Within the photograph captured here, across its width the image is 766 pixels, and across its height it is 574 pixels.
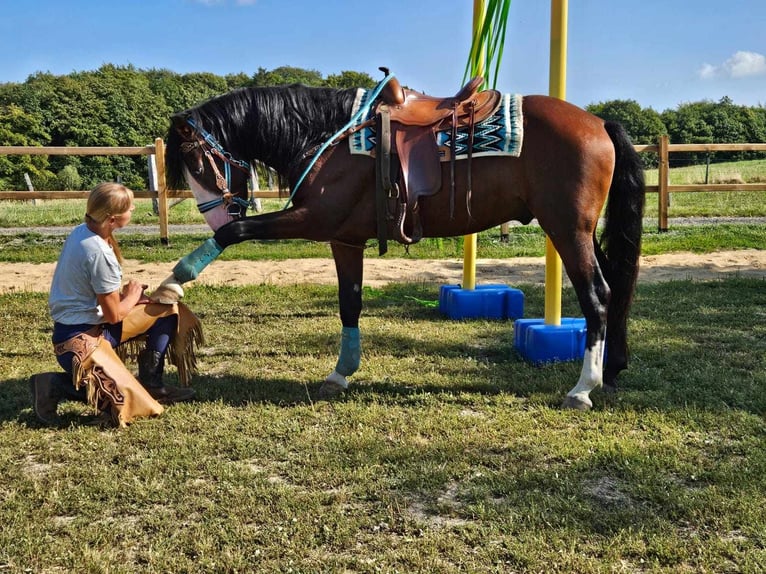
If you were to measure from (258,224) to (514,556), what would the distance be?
7.84ft

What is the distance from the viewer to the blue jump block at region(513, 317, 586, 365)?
4.70 metres

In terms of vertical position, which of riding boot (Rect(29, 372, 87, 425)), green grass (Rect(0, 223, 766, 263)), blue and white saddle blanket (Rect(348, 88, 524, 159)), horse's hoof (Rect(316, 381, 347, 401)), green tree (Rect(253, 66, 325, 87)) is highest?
green tree (Rect(253, 66, 325, 87))

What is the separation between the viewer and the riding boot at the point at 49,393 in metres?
3.62

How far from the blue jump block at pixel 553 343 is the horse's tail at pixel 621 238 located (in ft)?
1.58

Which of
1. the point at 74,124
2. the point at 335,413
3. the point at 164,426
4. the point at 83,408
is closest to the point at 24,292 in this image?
the point at 83,408

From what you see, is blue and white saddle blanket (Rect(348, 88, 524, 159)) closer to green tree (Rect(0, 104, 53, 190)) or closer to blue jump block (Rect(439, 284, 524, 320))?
blue jump block (Rect(439, 284, 524, 320))

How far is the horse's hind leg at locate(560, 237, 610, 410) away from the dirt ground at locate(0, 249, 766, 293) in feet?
14.4

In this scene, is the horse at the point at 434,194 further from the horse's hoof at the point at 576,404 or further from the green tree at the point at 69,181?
the green tree at the point at 69,181

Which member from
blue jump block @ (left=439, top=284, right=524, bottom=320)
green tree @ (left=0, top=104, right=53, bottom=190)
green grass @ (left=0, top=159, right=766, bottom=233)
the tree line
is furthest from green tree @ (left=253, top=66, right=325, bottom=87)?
blue jump block @ (left=439, top=284, right=524, bottom=320)

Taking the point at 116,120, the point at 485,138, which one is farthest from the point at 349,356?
the point at 116,120

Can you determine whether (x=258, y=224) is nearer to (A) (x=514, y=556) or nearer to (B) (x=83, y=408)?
(B) (x=83, y=408)

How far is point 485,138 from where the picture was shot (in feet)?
12.9

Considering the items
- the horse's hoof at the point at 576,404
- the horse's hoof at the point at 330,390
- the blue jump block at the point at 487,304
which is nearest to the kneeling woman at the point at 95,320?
the horse's hoof at the point at 330,390

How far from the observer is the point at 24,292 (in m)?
7.54
